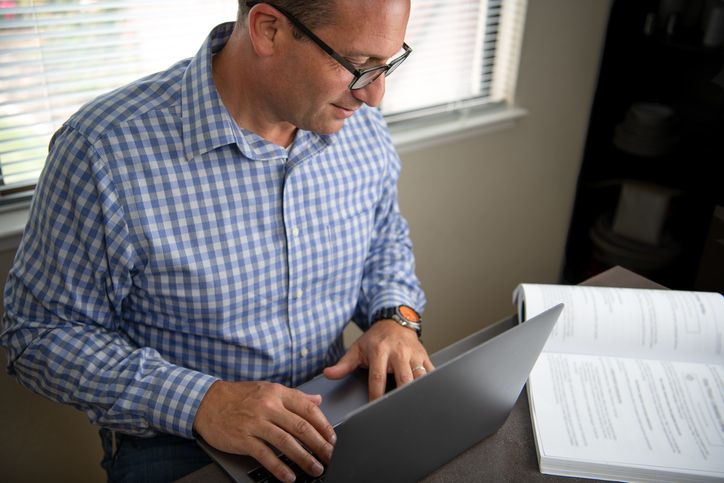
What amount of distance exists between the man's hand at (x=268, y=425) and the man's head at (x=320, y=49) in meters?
0.45

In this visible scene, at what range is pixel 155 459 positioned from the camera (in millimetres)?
1155

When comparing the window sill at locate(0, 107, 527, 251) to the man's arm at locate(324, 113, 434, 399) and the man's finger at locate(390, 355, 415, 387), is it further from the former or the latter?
the man's finger at locate(390, 355, 415, 387)

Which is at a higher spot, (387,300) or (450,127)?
(450,127)

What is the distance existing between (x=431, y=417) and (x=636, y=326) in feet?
1.65

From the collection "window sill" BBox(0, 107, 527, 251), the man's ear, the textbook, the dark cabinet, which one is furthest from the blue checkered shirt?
the dark cabinet

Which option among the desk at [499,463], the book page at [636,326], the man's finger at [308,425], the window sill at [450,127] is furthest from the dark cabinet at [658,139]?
the man's finger at [308,425]

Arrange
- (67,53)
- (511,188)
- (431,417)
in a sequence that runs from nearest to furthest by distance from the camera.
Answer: (431,417) < (67,53) < (511,188)

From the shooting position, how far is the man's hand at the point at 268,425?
35.6 inches

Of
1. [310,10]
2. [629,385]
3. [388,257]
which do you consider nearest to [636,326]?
[629,385]

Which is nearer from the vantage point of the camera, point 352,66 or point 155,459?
point 352,66

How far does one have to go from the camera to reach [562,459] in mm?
932

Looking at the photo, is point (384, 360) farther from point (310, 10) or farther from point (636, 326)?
point (310, 10)

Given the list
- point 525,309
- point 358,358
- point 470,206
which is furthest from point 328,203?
point 470,206

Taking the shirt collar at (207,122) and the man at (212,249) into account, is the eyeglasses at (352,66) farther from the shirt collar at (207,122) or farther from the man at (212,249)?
the shirt collar at (207,122)
